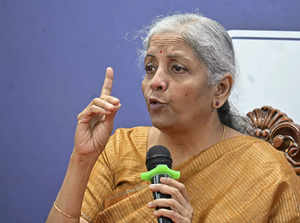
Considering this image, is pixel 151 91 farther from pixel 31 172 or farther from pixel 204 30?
pixel 31 172

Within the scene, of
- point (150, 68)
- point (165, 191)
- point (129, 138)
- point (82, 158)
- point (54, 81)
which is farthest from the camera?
point (54, 81)

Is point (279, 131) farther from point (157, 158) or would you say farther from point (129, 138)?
point (157, 158)

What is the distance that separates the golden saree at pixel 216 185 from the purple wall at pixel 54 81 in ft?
1.85

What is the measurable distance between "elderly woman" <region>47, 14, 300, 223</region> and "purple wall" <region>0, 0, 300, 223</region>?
58 cm

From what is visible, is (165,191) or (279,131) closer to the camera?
(165,191)

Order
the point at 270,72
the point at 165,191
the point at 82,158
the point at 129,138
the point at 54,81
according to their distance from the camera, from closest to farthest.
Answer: the point at 165,191, the point at 82,158, the point at 129,138, the point at 270,72, the point at 54,81

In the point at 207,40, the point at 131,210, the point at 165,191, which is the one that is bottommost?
the point at 131,210

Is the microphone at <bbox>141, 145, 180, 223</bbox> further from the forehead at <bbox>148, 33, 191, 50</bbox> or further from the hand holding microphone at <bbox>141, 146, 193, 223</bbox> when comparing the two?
the forehead at <bbox>148, 33, 191, 50</bbox>

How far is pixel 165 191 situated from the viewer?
95 cm

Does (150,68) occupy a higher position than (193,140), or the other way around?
(150,68)

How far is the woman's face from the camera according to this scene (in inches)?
52.1

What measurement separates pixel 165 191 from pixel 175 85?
18.7 inches

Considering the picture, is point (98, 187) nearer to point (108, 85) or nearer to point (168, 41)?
point (108, 85)

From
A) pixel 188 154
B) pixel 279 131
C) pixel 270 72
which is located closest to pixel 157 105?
pixel 188 154
